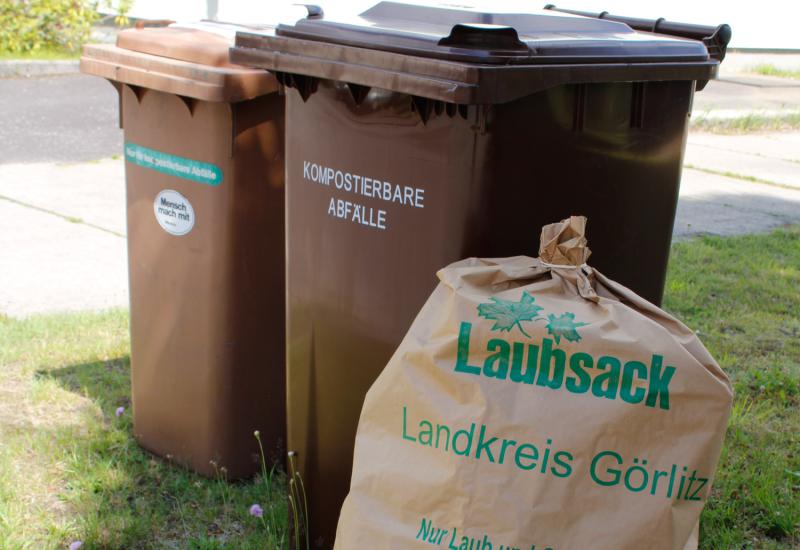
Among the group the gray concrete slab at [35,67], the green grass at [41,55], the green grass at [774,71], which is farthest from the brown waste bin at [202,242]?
the green grass at [774,71]

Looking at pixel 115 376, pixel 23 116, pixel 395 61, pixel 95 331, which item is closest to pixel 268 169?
pixel 395 61

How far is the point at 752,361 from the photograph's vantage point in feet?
14.3

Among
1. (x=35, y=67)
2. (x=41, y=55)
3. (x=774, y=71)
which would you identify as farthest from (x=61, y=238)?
(x=774, y=71)

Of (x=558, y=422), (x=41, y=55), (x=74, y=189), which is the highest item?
(x=558, y=422)

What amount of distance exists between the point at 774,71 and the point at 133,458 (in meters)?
14.8

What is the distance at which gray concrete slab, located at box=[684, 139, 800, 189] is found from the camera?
28.6 feet

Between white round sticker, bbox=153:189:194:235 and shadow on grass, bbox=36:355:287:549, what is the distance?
0.83 m

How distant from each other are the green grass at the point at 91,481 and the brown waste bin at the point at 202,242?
0.43 feet

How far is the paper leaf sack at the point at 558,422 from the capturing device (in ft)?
6.32

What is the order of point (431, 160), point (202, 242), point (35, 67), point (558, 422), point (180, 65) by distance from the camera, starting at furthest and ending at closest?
point (35, 67) → point (202, 242) → point (180, 65) → point (431, 160) → point (558, 422)

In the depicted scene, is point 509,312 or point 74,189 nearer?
point 509,312

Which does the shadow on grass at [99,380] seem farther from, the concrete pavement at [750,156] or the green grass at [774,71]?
the green grass at [774,71]

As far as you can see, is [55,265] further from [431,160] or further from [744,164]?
[744,164]

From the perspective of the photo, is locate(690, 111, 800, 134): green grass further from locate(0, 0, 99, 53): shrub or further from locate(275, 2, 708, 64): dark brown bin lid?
locate(275, 2, 708, 64): dark brown bin lid
